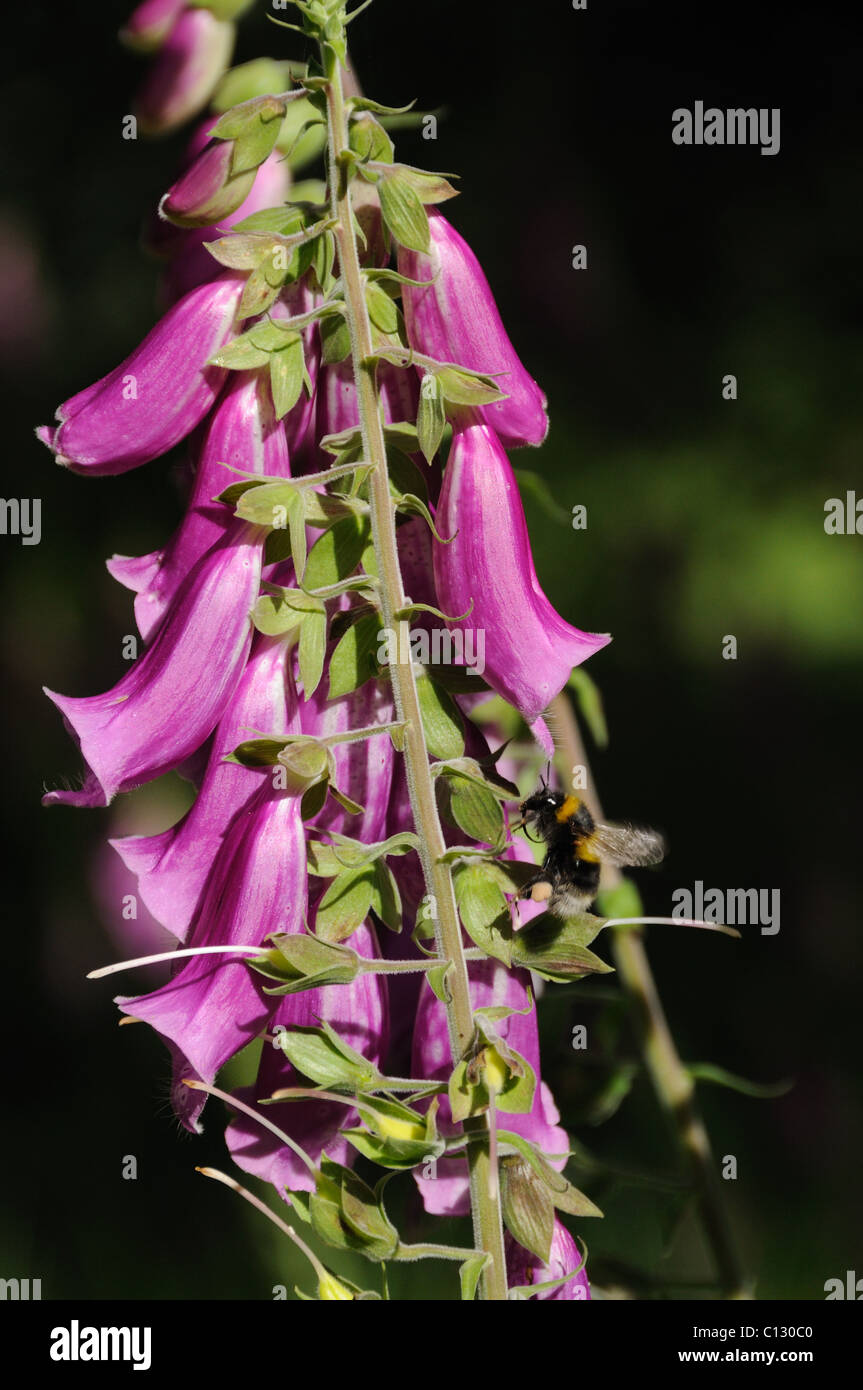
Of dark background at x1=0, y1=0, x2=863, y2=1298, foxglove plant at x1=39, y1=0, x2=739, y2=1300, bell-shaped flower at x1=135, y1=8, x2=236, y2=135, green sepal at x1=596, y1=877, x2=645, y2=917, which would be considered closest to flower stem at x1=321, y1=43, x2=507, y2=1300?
foxglove plant at x1=39, y1=0, x2=739, y2=1300

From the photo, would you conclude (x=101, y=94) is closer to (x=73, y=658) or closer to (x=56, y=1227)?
(x=73, y=658)

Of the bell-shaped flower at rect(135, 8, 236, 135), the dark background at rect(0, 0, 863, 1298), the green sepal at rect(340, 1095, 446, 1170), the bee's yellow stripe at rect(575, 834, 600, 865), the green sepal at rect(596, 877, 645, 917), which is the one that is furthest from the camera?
the dark background at rect(0, 0, 863, 1298)

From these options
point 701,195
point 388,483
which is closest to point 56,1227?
point 388,483

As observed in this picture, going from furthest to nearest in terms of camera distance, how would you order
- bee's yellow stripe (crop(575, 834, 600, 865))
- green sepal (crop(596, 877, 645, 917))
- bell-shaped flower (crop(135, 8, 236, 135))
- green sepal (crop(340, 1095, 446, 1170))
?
green sepal (crop(596, 877, 645, 917)) < bell-shaped flower (crop(135, 8, 236, 135)) < bee's yellow stripe (crop(575, 834, 600, 865)) < green sepal (crop(340, 1095, 446, 1170))

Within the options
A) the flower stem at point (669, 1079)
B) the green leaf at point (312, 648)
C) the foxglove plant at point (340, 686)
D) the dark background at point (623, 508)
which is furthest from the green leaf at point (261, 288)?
the dark background at point (623, 508)

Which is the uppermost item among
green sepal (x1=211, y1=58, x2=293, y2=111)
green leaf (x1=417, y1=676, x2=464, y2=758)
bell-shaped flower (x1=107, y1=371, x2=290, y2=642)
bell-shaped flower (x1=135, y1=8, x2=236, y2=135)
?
bell-shaped flower (x1=135, y1=8, x2=236, y2=135)

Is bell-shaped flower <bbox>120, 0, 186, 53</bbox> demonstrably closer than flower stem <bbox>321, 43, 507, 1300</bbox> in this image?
No

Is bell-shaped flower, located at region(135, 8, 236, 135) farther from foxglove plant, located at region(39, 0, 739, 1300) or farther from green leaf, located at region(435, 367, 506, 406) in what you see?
green leaf, located at region(435, 367, 506, 406)

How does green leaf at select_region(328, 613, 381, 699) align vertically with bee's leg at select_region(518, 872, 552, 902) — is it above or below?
above
